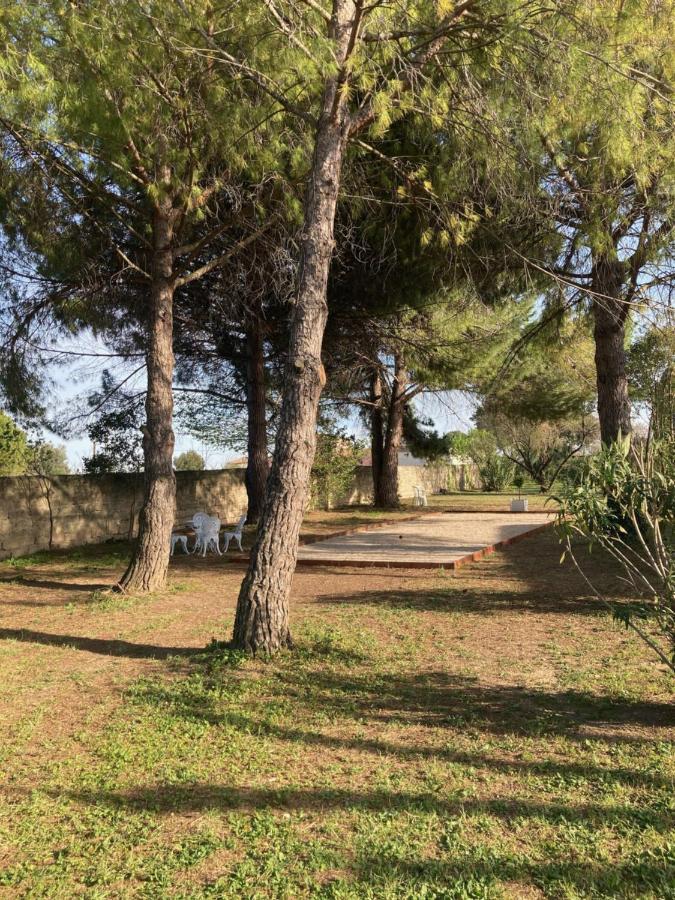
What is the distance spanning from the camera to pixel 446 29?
544 cm

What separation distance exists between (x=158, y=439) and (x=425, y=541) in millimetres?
6022

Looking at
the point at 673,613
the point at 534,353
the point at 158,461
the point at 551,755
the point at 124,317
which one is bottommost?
the point at 551,755

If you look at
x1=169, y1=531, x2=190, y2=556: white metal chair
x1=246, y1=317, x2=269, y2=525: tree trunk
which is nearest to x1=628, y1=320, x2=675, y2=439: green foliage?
x1=246, y1=317, x2=269, y2=525: tree trunk

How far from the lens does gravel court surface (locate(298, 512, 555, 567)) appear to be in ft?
33.6

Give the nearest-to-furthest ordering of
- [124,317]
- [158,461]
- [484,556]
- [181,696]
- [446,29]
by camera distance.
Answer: [181,696] < [446,29] < [158,461] < [484,556] < [124,317]

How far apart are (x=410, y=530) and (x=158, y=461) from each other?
7856 mm

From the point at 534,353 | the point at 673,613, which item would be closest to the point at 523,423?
the point at 534,353

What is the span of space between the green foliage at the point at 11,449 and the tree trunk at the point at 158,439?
1114 cm

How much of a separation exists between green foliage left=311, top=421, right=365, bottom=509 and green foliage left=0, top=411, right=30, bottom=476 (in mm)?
7502

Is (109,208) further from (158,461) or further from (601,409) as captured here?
(601,409)

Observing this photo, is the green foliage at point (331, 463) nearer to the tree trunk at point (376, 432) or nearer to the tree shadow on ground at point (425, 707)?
the tree trunk at point (376, 432)

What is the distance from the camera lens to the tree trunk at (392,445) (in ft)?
65.1

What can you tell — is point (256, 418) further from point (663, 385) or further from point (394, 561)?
point (663, 385)

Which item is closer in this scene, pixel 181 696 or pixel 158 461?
pixel 181 696
